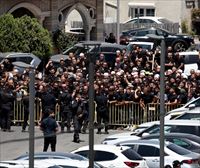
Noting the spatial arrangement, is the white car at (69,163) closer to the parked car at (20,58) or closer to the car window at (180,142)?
the car window at (180,142)

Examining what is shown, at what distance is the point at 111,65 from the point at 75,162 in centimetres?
2318

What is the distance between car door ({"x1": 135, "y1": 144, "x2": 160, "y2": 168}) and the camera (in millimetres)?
27469

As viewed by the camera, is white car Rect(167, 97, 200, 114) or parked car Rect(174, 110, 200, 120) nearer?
parked car Rect(174, 110, 200, 120)

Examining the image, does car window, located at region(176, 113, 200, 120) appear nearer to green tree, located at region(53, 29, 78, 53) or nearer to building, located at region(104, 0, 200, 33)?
green tree, located at region(53, 29, 78, 53)

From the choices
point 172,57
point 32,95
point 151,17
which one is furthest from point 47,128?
point 151,17

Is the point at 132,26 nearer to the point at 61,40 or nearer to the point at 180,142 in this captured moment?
the point at 61,40

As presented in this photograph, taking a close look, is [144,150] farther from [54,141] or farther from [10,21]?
[10,21]

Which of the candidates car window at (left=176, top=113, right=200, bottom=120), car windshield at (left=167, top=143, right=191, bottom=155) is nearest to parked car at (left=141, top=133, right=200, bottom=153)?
car windshield at (left=167, top=143, right=191, bottom=155)

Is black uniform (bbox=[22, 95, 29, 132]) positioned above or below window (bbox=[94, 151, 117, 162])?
above

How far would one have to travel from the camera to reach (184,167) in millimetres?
26984

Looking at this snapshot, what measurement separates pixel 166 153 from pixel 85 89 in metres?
8.75

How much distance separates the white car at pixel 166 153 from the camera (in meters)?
27.0

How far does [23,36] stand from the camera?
168 feet

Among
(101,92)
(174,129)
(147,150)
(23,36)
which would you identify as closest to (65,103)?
(101,92)
